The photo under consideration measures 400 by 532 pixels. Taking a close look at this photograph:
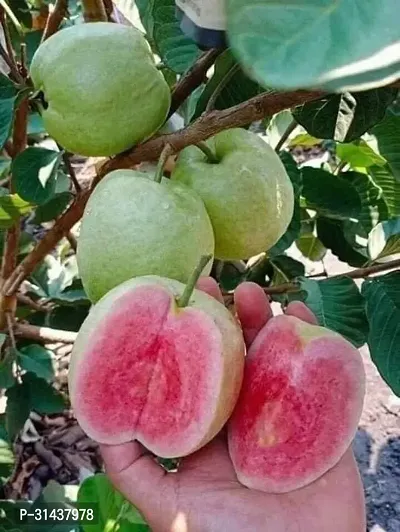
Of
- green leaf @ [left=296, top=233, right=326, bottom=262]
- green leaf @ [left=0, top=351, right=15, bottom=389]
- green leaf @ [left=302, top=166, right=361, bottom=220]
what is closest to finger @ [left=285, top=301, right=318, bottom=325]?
green leaf @ [left=302, top=166, right=361, bottom=220]

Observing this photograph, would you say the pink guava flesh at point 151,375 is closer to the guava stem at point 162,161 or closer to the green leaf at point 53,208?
the guava stem at point 162,161

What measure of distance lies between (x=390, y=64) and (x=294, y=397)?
0.52 metres

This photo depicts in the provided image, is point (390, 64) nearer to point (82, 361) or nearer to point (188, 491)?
point (82, 361)

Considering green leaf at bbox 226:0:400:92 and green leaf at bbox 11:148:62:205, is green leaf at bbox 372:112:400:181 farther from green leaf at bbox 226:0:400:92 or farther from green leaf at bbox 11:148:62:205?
green leaf at bbox 226:0:400:92

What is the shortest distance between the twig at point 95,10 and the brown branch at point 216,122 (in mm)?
307

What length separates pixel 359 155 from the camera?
1.47 m

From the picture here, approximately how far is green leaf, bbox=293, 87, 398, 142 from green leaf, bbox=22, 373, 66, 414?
75cm

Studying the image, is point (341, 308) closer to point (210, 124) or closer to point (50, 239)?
point (210, 124)

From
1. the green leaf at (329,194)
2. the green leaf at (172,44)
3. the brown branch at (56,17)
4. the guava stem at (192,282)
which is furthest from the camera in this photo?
the green leaf at (329,194)

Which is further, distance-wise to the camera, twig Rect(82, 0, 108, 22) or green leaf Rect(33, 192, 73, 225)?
green leaf Rect(33, 192, 73, 225)

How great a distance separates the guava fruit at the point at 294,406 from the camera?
0.80 metres

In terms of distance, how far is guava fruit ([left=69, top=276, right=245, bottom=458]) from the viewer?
0.73 meters

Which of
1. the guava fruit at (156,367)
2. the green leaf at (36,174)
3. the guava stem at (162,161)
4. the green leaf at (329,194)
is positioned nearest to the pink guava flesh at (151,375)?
the guava fruit at (156,367)

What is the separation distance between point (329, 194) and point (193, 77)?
1.46 feet
